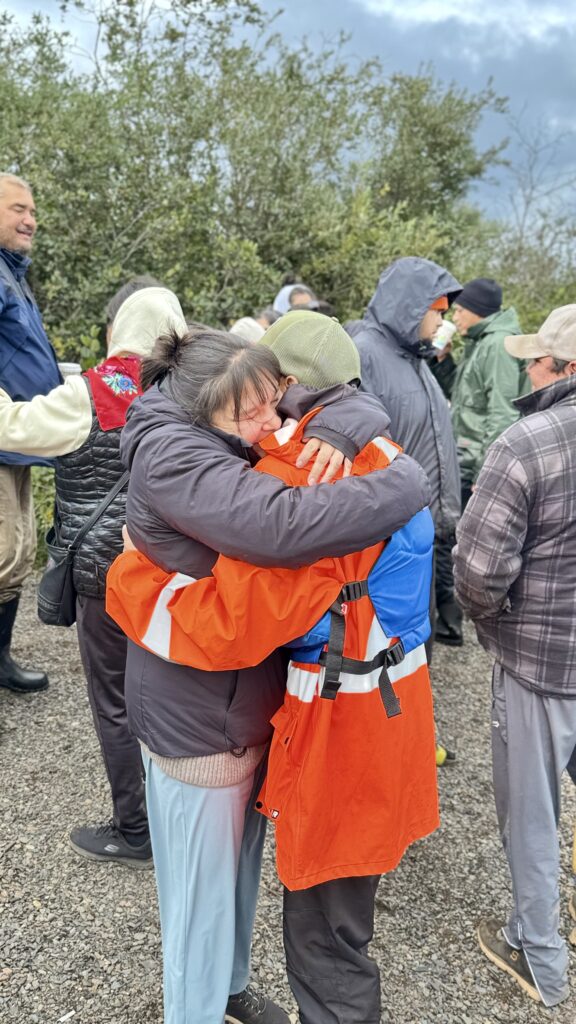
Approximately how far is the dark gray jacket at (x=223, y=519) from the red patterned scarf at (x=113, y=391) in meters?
0.81

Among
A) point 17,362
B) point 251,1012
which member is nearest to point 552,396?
point 251,1012

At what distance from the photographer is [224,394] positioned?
172 cm

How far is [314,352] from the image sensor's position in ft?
6.17

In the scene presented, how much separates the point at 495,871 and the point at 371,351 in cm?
237

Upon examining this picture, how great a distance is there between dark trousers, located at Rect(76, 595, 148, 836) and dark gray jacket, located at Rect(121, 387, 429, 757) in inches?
33.1

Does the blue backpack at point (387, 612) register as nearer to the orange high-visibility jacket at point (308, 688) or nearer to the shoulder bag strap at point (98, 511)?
the orange high-visibility jacket at point (308, 688)

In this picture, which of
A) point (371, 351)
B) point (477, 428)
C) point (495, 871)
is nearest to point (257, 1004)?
point (495, 871)

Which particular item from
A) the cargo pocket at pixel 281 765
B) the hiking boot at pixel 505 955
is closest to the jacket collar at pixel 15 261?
the cargo pocket at pixel 281 765

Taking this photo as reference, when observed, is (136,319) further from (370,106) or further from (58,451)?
(370,106)

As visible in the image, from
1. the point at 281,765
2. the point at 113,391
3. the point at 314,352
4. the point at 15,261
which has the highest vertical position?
the point at 314,352

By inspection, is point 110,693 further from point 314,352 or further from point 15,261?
point 15,261

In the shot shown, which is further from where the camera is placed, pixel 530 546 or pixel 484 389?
pixel 484 389

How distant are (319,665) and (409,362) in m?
2.42

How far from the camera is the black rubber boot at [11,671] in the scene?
419 centimetres
